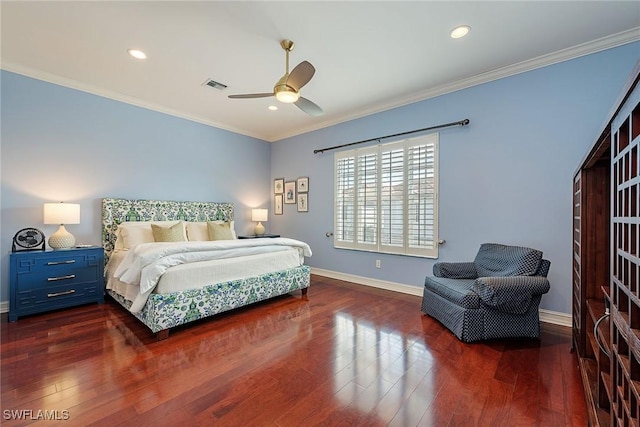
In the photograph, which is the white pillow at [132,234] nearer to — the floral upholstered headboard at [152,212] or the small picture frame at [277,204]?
the floral upholstered headboard at [152,212]

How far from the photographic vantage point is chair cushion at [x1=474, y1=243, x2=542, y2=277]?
257 centimetres

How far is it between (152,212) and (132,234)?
23.3 inches

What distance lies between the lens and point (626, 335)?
92 centimetres

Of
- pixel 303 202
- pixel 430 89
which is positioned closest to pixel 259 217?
pixel 303 202

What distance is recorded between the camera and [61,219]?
3.19 m

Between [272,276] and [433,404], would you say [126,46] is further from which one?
[433,404]

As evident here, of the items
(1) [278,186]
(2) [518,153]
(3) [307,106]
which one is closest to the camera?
(3) [307,106]

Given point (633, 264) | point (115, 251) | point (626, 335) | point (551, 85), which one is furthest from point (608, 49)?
point (115, 251)

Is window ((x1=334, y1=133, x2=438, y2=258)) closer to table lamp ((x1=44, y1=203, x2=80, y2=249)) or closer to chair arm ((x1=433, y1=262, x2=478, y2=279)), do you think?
chair arm ((x1=433, y1=262, x2=478, y2=279))

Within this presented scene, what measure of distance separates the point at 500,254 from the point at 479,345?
99 centimetres

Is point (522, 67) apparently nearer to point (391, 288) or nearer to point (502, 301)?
point (502, 301)

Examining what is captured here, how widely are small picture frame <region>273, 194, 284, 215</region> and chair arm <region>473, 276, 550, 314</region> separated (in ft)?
13.8

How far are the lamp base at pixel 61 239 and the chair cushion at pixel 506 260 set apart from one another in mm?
4727

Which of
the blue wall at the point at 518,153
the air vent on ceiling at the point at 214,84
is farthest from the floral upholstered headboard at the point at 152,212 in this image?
the blue wall at the point at 518,153
